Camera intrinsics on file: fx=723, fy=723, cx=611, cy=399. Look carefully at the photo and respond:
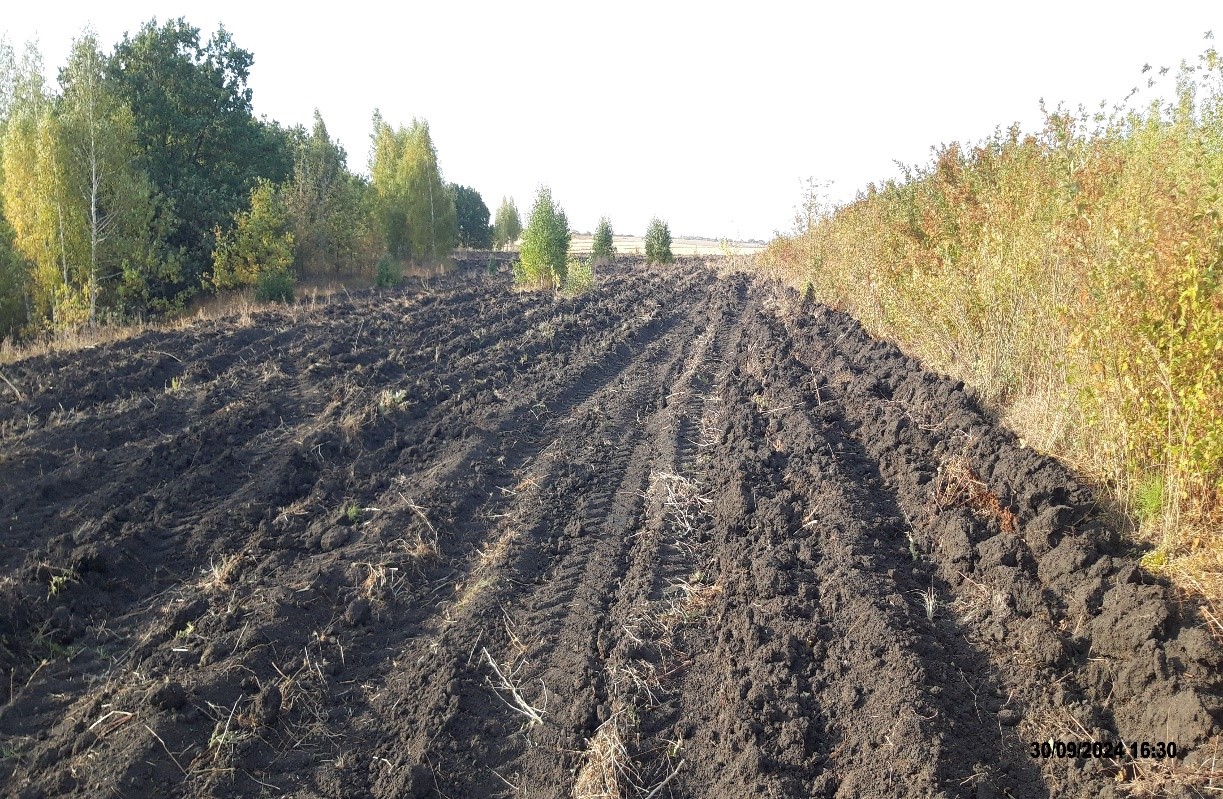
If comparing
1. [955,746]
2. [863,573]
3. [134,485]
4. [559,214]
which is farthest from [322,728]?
[559,214]

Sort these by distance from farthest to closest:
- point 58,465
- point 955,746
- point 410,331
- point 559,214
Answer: point 559,214 → point 410,331 → point 58,465 → point 955,746

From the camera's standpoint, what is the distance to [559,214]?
94.3 feet

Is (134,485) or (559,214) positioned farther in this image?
(559,214)

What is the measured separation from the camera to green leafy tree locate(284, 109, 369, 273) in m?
26.6

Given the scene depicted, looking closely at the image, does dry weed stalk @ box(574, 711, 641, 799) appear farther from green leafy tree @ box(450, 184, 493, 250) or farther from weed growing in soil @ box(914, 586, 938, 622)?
green leafy tree @ box(450, 184, 493, 250)

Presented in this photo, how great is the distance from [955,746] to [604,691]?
72.4 inches

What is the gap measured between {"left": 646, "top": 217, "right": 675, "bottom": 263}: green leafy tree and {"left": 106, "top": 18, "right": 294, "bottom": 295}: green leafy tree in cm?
2498

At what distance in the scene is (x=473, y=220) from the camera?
219 feet

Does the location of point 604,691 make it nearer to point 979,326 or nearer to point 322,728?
point 322,728

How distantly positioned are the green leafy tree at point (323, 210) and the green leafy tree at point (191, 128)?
1938 millimetres

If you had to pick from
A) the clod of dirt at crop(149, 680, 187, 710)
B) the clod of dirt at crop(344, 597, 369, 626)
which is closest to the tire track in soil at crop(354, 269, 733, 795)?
the clod of dirt at crop(344, 597, 369, 626)

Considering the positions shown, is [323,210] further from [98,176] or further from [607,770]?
[607,770]

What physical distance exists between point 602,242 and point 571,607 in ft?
137

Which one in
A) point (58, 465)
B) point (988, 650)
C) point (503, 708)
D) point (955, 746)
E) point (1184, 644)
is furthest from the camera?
point (58, 465)
